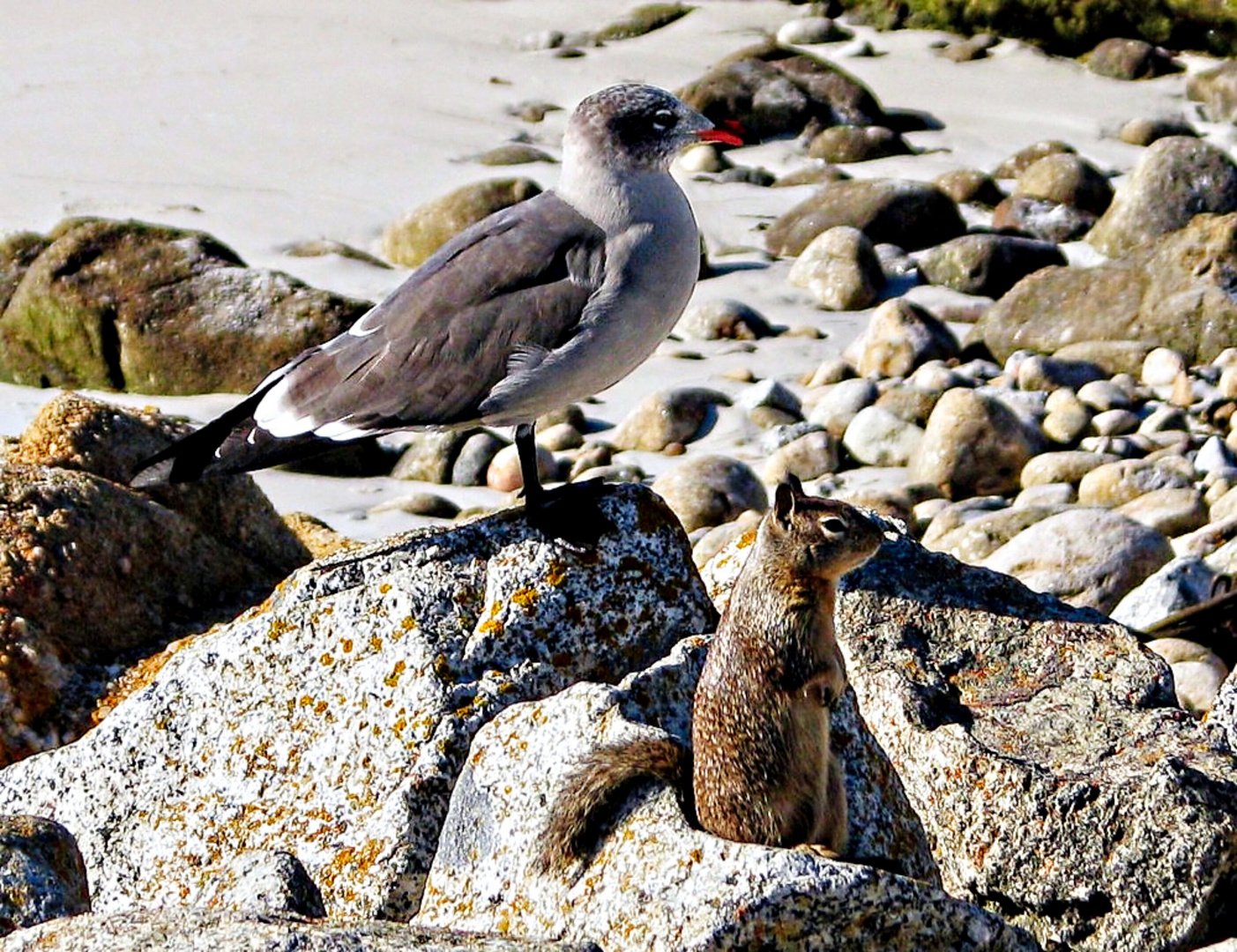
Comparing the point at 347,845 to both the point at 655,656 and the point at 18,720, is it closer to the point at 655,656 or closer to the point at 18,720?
the point at 655,656

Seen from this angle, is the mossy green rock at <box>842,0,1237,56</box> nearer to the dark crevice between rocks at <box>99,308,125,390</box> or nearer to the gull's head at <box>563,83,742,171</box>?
the dark crevice between rocks at <box>99,308,125,390</box>

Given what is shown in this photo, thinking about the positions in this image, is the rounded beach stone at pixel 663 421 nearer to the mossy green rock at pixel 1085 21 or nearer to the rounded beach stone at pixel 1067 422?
the rounded beach stone at pixel 1067 422

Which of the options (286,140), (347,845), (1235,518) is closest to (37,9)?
A: (286,140)

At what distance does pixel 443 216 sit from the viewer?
1579 cm

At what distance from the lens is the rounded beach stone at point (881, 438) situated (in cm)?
1275

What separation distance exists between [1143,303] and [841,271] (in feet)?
7.58

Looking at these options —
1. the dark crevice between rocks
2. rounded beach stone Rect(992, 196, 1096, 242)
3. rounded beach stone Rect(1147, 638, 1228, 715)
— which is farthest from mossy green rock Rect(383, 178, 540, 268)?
rounded beach stone Rect(1147, 638, 1228, 715)

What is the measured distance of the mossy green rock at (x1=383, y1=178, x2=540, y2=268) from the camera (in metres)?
15.7

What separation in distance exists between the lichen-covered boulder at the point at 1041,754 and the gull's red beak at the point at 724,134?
138 cm

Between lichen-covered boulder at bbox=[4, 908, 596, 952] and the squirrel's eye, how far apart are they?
2940 mm

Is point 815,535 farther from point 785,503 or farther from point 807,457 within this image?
point 807,457

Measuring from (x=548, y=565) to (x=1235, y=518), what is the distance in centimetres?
656

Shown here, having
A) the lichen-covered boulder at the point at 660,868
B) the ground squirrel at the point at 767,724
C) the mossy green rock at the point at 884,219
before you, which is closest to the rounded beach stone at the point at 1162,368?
the mossy green rock at the point at 884,219

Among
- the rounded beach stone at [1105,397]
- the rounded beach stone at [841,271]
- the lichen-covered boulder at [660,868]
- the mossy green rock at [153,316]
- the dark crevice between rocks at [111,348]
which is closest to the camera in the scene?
the lichen-covered boulder at [660,868]
